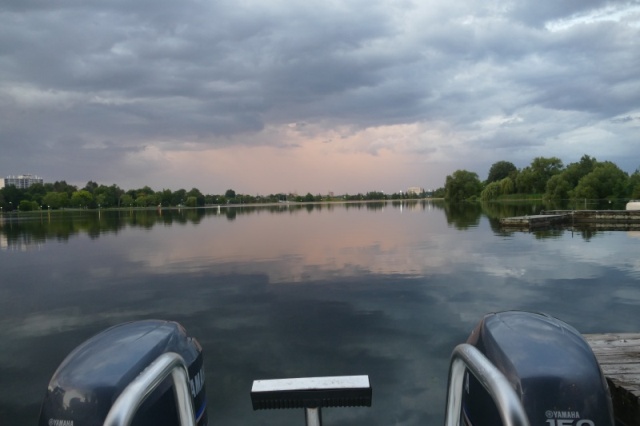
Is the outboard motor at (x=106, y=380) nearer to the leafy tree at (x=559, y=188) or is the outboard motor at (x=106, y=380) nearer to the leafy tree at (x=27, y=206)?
the leafy tree at (x=559, y=188)

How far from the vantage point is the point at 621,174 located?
99.8 m

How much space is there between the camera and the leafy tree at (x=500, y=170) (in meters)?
161

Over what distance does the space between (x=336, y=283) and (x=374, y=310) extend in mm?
4225

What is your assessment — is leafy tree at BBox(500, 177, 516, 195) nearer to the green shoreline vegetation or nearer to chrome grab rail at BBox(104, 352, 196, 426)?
the green shoreline vegetation

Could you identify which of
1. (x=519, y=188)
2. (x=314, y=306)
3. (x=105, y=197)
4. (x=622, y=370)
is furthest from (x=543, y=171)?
(x=105, y=197)

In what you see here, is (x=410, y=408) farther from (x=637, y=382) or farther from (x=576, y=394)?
(x=576, y=394)

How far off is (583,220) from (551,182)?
65.1 meters

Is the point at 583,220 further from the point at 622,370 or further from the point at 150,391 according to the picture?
the point at 150,391

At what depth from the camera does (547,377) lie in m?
2.90

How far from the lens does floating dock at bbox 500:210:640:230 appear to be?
43.2 meters

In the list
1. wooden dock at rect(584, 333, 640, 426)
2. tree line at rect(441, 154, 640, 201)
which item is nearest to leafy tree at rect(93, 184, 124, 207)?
tree line at rect(441, 154, 640, 201)

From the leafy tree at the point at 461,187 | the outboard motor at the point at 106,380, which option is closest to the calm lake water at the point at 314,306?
the outboard motor at the point at 106,380

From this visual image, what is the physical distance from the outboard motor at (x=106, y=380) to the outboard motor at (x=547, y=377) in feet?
6.92

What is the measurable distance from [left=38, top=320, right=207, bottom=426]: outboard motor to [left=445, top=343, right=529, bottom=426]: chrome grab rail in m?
1.83
